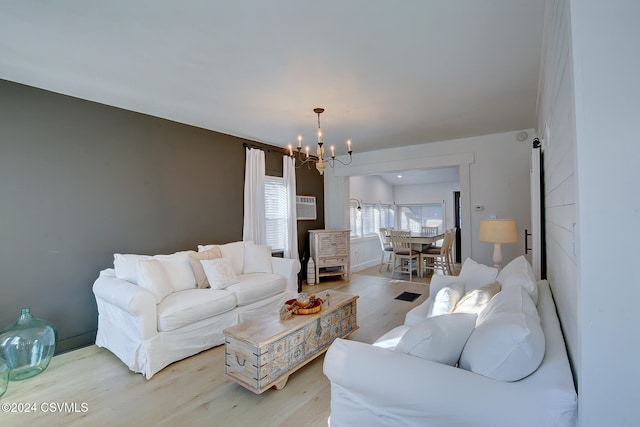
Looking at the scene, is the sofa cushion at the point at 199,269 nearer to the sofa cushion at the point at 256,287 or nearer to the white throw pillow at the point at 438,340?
the sofa cushion at the point at 256,287

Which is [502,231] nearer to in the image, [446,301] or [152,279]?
[446,301]

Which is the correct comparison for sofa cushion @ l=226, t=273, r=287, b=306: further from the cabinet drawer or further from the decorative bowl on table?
the cabinet drawer

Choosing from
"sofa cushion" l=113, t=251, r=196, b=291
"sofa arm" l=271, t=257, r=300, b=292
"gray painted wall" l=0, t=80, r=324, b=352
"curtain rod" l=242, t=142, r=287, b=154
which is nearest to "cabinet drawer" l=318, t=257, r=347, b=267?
"sofa arm" l=271, t=257, r=300, b=292

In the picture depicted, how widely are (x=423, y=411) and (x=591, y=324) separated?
0.63 meters

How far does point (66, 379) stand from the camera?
7.62 feet

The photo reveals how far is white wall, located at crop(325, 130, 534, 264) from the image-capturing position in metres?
4.43

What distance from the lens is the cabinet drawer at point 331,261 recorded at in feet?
18.2

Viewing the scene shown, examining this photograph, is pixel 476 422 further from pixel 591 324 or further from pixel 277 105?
pixel 277 105

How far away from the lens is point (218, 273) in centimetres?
321

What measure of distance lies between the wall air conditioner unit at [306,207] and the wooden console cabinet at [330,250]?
0.38m

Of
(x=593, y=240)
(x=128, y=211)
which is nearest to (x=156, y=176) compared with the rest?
(x=128, y=211)

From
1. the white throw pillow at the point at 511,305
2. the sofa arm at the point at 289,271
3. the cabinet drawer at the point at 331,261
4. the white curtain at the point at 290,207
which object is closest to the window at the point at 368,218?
the cabinet drawer at the point at 331,261

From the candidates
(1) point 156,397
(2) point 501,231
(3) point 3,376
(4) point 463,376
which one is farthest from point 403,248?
(3) point 3,376

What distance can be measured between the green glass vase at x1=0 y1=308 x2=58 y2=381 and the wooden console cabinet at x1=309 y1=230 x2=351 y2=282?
3.78 meters
